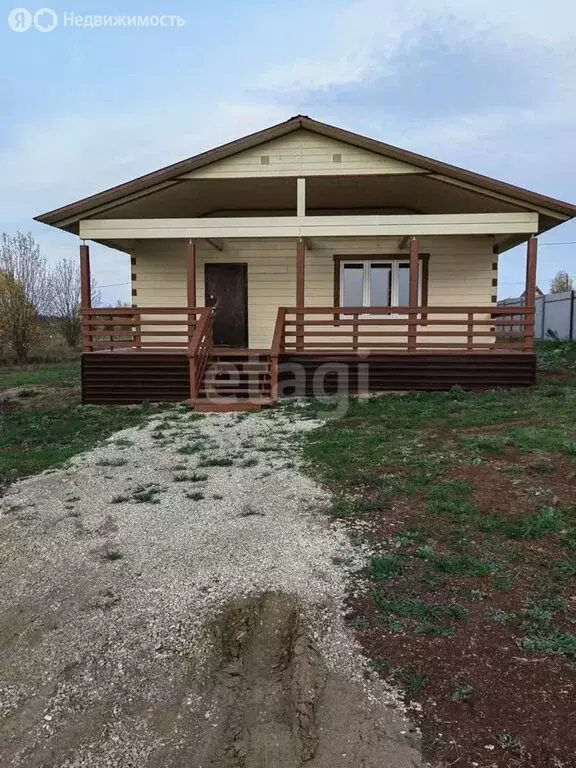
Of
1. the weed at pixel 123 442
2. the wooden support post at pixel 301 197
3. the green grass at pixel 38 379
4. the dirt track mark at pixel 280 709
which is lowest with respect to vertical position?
the dirt track mark at pixel 280 709

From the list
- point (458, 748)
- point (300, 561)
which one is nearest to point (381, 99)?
point (300, 561)

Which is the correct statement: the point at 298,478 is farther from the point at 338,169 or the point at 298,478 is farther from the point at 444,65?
the point at 444,65

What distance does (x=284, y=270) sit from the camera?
12320mm

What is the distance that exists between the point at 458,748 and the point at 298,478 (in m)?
3.34

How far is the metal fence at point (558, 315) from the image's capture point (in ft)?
70.4

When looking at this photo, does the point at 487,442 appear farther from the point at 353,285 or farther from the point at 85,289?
the point at 85,289

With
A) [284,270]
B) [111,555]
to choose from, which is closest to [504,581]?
[111,555]

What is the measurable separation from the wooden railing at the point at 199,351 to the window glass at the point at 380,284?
3.93m

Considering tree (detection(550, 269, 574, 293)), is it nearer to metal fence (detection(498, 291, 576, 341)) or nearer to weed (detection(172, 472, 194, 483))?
metal fence (detection(498, 291, 576, 341))

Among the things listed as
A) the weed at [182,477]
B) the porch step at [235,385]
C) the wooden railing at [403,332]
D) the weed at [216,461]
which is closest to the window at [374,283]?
the wooden railing at [403,332]

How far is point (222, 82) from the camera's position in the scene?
542 inches

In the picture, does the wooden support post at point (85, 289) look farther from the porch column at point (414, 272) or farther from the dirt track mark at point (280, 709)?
the dirt track mark at point (280, 709)

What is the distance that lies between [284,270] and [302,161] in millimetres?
2669

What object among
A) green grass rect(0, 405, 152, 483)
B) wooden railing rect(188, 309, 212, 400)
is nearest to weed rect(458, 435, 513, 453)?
green grass rect(0, 405, 152, 483)
